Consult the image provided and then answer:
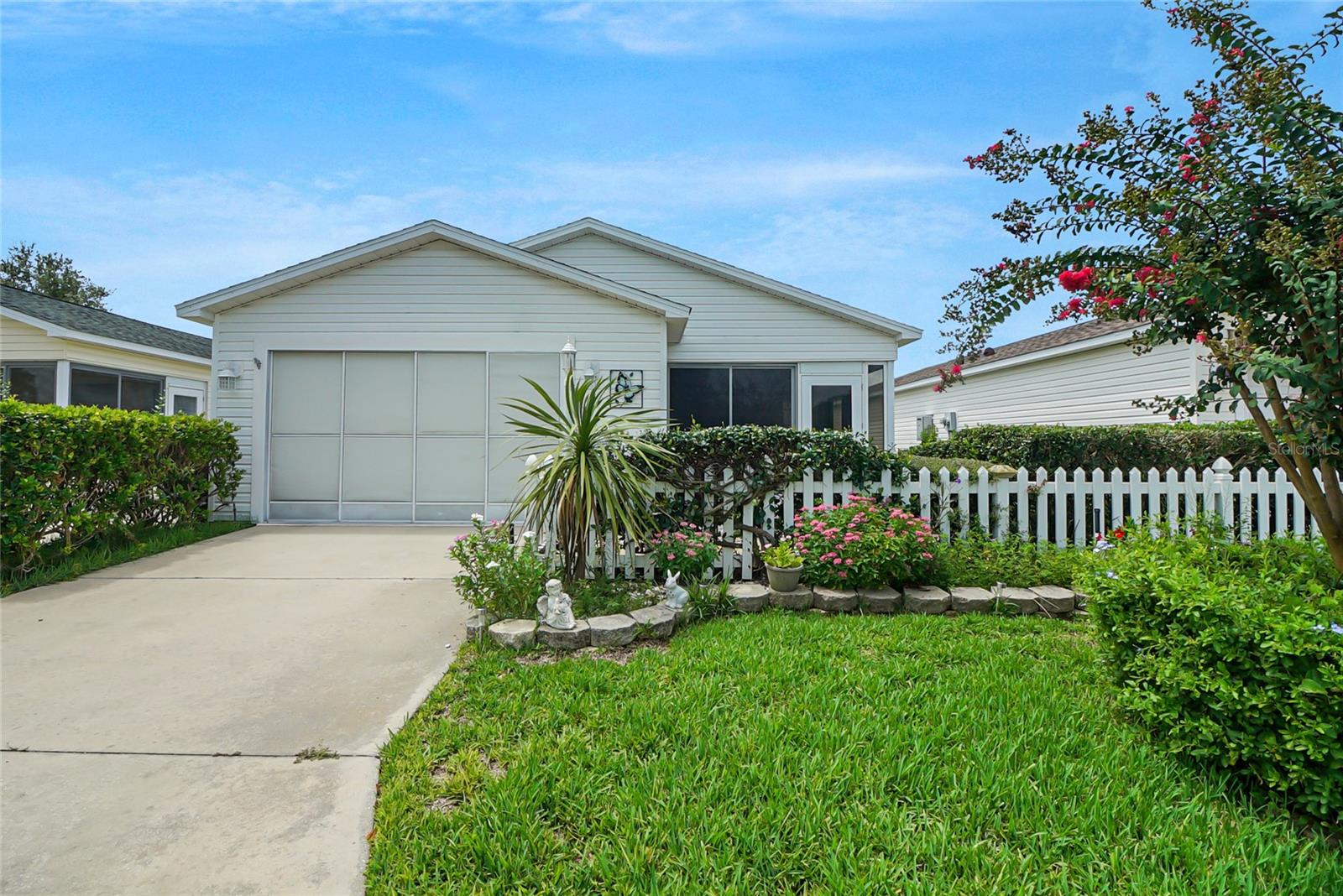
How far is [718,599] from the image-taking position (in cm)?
435

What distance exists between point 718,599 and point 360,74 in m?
6.56

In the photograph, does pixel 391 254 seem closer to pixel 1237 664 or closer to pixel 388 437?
pixel 388 437

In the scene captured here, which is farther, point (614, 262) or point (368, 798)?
point (614, 262)

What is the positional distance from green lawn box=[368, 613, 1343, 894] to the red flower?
1948 mm

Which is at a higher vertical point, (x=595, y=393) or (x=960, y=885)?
(x=595, y=393)

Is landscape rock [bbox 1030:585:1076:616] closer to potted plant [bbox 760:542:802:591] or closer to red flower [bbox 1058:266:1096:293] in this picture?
potted plant [bbox 760:542:802:591]

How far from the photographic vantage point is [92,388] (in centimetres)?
1208

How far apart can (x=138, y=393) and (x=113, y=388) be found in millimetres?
676

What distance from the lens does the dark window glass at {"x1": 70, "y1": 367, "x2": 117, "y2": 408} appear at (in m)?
11.7

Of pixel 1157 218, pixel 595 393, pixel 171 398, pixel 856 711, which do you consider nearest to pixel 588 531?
pixel 595 393

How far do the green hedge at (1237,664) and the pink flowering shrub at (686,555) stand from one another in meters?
2.45

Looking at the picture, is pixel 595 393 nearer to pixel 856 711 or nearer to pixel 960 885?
pixel 856 711

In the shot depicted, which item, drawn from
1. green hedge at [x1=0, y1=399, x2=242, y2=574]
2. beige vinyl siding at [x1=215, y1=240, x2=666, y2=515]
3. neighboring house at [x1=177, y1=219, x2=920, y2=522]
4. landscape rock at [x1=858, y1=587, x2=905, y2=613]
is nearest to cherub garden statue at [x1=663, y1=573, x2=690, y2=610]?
landscape rock at [x1=858, y1=587, x2=905, y2=613]

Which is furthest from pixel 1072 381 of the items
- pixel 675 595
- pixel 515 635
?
pixel 515 635
